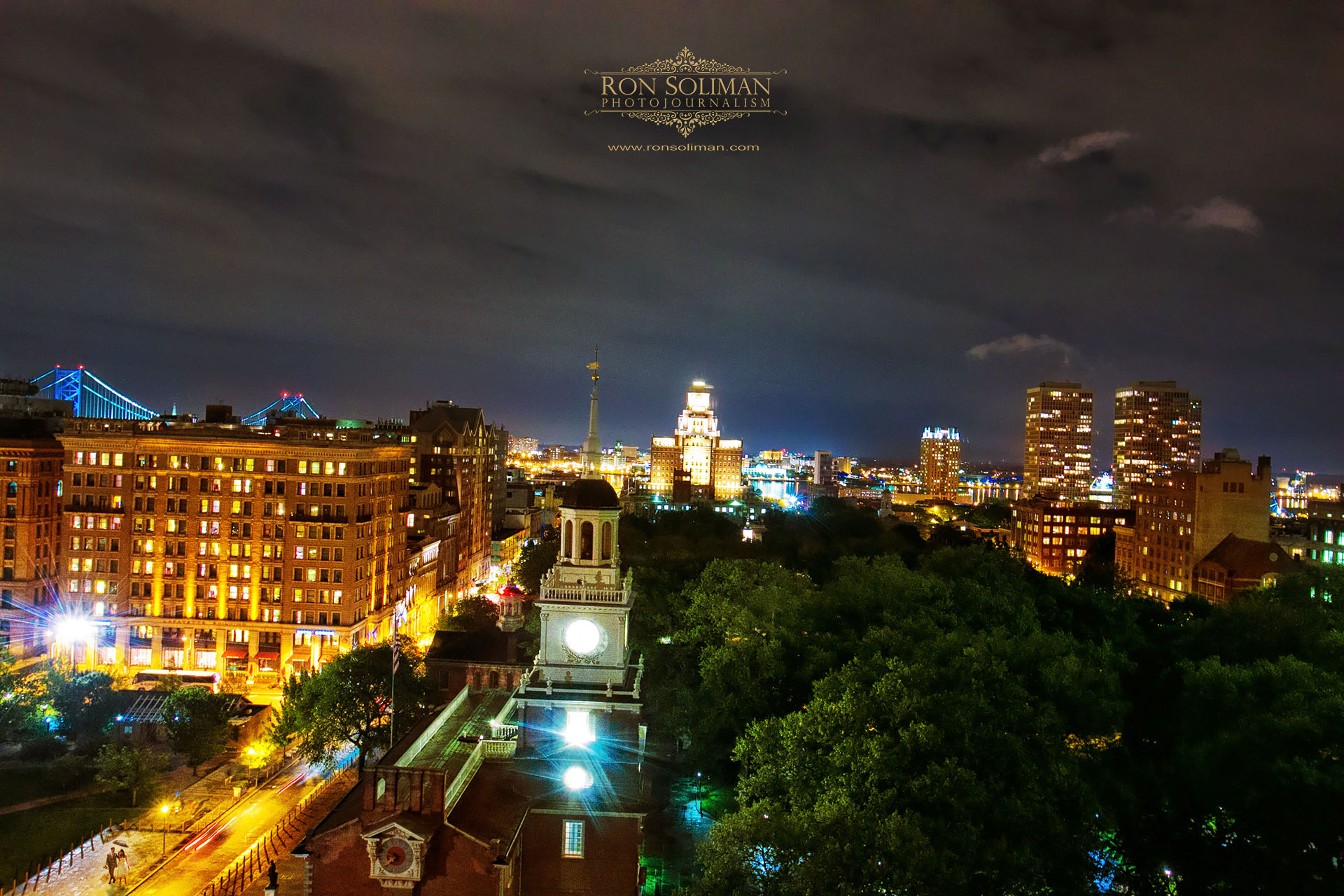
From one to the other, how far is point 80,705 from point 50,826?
1287 cm

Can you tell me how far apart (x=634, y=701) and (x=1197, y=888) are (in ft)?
64.7

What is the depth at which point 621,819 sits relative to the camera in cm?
2614

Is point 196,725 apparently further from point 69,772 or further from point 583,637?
point 583,637

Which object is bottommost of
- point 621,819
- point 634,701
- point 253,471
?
point 621,819

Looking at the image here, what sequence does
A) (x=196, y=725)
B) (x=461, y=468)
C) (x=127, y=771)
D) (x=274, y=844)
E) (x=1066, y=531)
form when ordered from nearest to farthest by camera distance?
1. (x=274, y=844)
2. (x=127, y=771)
3. (x=196, y=725)
4. (x=461, y=468)
5. (x=1066, y=531)

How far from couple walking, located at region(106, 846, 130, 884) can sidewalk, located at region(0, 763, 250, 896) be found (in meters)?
0.13

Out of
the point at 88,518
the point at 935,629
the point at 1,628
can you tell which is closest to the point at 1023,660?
the point at 935,629

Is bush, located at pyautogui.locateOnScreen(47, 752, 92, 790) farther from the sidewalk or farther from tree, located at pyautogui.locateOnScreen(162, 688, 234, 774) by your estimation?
the sidewalk

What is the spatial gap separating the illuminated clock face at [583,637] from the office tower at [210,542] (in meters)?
50.7

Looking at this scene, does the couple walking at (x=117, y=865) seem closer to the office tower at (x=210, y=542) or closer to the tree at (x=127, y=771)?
the tree at (x=127, y=771)

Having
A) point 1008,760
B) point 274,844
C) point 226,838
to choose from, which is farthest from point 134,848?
point 1008,760

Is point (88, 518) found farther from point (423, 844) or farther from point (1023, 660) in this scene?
point (1023, 660)

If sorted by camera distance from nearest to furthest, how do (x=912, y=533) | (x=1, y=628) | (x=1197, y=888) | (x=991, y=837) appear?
(x=991, y=837)
(x=1197, y=888)
(x=1, y=628)
(x=912, y=533)

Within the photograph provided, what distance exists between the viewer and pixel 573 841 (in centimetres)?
2609
